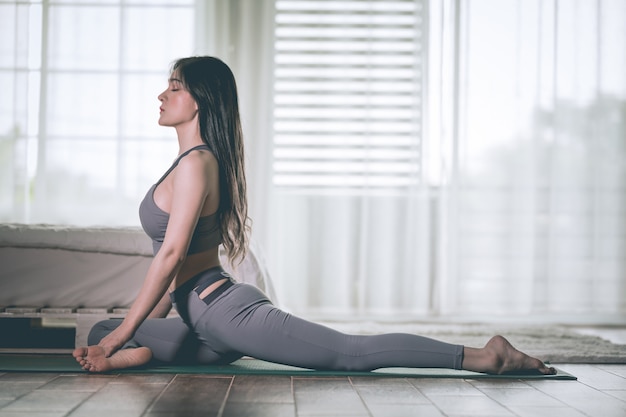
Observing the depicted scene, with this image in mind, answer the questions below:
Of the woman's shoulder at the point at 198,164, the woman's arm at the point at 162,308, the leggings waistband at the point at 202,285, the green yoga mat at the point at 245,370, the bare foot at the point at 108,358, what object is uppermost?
the woman's shoulder at the point at 198,164

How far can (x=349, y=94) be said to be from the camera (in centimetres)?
493

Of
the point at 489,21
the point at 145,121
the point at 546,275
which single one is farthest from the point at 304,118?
the point at 546,275

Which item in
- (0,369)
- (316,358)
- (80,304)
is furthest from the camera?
(80,304)

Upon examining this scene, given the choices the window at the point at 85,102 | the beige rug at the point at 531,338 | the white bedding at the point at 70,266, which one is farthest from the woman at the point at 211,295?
the window at the point at 85,102

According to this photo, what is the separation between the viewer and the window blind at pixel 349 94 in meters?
4.90

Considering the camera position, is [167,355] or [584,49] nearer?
[167,355]

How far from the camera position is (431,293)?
486 cm

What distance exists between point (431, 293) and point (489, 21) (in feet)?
5.93

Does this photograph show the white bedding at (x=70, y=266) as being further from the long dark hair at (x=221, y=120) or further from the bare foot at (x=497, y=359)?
the bare foot at (x=497, y=359)

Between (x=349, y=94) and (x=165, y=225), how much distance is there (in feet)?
9.57

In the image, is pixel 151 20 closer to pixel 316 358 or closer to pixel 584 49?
pixel 584 49

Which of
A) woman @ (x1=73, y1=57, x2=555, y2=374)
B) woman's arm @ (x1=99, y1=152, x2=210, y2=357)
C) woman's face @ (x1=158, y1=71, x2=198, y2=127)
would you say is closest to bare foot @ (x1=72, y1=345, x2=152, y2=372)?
woman @ (x1=73, y1=57, x2=555, y2=374)

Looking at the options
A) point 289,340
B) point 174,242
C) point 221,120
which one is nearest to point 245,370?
point 289,340

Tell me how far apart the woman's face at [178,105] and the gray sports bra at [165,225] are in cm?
10
